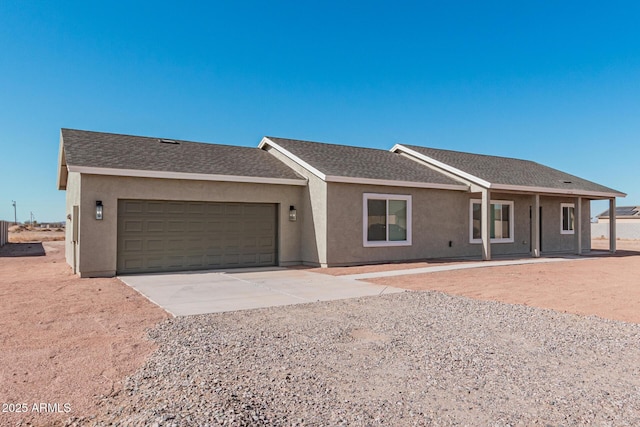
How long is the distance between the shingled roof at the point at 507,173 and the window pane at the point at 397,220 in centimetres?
320

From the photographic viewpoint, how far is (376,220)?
14.1m

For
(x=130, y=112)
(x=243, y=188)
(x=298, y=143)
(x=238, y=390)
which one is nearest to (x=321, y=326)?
(x=238, y=390)

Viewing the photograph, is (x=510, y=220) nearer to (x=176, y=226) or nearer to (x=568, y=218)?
(x=568, y=218)

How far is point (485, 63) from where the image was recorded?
19734mm

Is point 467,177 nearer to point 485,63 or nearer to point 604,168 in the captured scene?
point 485,63

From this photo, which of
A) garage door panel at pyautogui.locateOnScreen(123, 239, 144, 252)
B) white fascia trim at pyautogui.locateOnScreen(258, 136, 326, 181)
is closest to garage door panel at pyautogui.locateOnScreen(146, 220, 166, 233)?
garage door panel at pyautogui.locateOnScreen(123, 239, 144, 252)

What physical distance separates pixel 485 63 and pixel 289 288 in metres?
16.2

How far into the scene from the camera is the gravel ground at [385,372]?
3.14 metres

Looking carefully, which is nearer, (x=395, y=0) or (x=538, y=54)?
(x=395, y=0)

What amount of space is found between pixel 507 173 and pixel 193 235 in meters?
13.6

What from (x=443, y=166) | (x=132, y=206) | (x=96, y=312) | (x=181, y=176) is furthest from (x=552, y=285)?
(x=132, y=206)

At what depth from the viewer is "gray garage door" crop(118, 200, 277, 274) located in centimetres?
1157

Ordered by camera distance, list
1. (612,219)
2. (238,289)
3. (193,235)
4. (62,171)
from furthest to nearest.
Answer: (612,219) < (62,171) < (193,235) < (238,289)

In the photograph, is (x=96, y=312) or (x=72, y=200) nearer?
(x=96, y=312)
